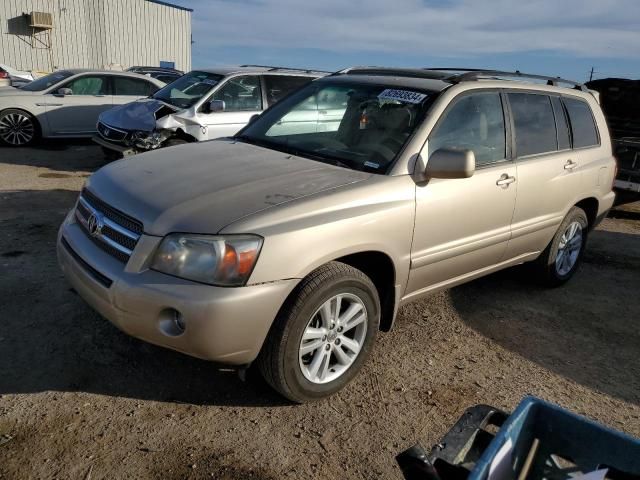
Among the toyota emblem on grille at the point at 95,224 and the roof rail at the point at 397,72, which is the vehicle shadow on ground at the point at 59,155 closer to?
the roof rail at the point at 397,72

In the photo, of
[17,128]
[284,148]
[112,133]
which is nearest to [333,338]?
[284,148]

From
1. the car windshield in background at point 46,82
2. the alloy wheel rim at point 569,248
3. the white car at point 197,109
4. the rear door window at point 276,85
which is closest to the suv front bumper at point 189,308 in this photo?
the alloy wheel rim at point 569,248

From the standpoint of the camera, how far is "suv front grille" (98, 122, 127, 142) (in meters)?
8.12

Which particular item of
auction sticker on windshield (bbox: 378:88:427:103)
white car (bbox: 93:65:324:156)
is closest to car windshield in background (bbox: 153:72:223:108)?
white car (bbox: 93:65:324:156)

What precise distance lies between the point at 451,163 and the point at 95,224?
6.68 ft

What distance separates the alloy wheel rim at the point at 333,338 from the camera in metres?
2.93

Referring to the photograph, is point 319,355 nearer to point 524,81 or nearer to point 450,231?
point 450,231

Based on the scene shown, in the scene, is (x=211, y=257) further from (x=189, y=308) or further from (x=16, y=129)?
(x=16, y=129)

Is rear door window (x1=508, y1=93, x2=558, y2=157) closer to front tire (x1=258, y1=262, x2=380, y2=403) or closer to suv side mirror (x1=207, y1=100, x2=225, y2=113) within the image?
front tire (x1=258, y1=262, x2=380, y2=403)

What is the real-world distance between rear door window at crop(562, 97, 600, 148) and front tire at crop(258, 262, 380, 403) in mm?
2729

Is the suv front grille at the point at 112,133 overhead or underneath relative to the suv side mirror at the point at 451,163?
underneath

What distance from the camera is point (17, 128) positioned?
10156 millimetres

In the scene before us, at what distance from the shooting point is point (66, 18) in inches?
1106

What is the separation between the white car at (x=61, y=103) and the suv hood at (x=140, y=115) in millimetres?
2269
